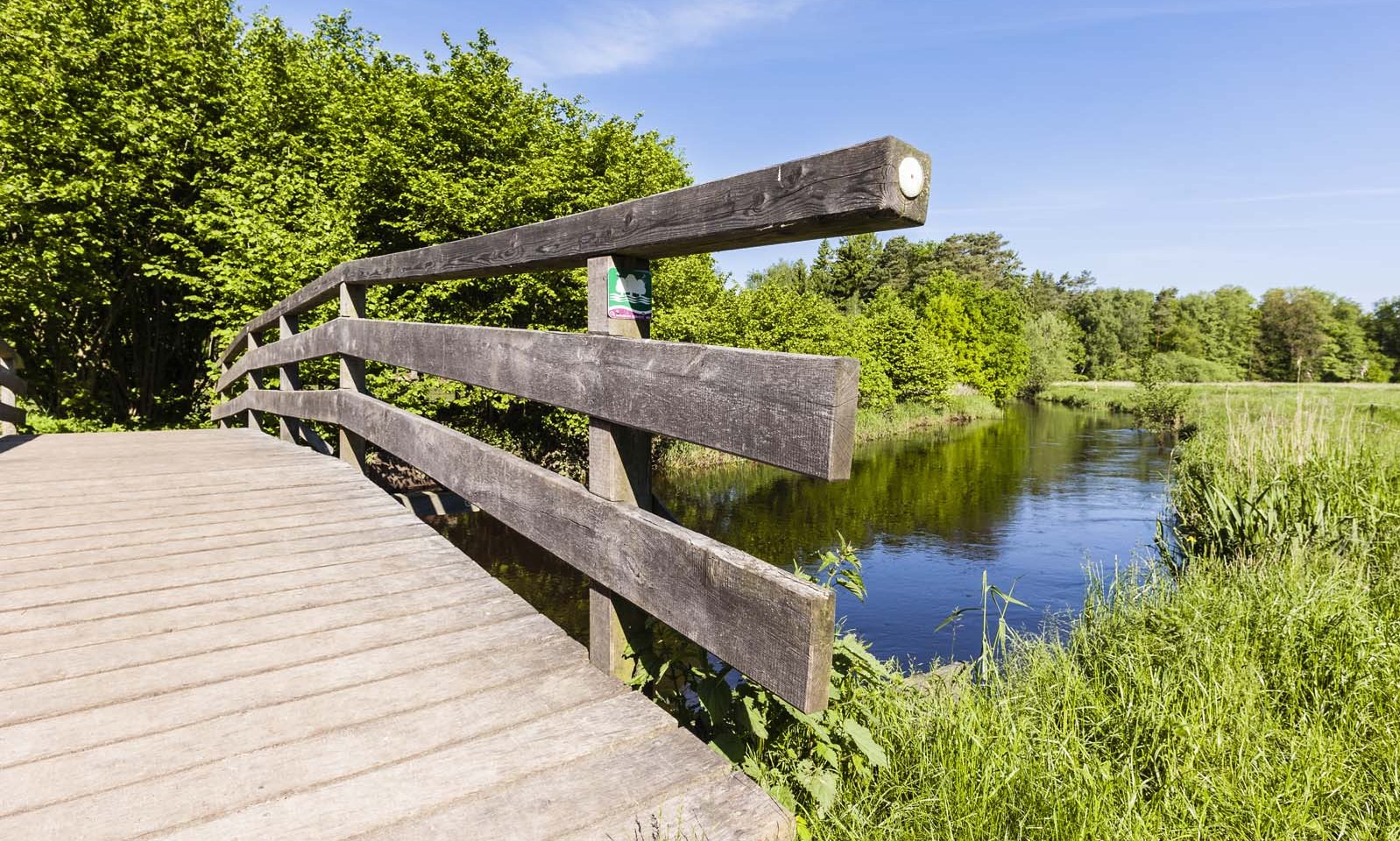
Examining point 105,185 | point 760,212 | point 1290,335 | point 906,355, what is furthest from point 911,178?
point 1290,335

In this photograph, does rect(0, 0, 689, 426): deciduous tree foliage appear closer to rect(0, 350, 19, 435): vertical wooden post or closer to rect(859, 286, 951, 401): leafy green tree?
rect(0, 350, 19, 435): vertical wooden post

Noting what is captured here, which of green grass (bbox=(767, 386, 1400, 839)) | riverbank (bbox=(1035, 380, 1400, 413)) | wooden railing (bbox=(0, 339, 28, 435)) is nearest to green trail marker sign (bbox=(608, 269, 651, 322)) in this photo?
green grass (bbox=(767, 386, 1400, 839))

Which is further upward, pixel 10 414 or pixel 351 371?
pixel 351 371

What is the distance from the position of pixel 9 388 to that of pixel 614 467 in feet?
23.2

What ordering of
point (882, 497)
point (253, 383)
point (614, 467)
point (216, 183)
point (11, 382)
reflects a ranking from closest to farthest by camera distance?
point (614, 467), point (11, 382), point (253, 383), point (216, 183), point (882, 497)

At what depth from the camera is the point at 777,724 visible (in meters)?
2.23

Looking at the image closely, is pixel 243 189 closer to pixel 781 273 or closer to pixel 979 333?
pixel 979 333

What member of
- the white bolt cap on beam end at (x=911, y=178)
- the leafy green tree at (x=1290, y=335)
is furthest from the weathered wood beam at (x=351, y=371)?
the leafy green tree at (x=1290, y=335)

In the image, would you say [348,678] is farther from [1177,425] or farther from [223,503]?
[1177,425]

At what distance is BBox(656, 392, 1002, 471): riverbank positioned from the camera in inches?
689

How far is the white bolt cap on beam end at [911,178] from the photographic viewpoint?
118 cm

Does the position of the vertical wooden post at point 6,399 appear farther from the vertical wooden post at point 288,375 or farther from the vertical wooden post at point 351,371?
the vertical wooden post at point 351,371

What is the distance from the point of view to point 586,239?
74.7 inches

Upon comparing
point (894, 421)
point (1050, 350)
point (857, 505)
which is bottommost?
point (857, 505)
